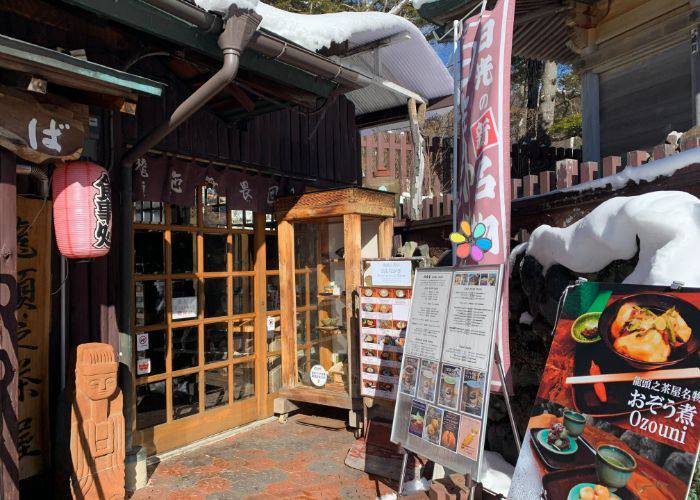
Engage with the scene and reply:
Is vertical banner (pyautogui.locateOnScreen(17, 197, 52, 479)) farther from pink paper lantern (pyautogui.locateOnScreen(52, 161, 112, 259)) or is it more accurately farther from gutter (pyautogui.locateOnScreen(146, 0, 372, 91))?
gutter (pyautogui.locateOnScreen(146, 0, 372, 91))

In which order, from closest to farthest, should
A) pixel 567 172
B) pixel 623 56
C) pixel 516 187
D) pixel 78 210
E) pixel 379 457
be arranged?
pixel 78 210, pixel 567 172, pixel 379 457, pixel 516 187, pixel 623 56

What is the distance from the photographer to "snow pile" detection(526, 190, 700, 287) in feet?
8.82

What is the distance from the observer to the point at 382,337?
5.75 meters

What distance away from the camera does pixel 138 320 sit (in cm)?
527

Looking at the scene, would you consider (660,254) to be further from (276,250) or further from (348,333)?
(276,250)

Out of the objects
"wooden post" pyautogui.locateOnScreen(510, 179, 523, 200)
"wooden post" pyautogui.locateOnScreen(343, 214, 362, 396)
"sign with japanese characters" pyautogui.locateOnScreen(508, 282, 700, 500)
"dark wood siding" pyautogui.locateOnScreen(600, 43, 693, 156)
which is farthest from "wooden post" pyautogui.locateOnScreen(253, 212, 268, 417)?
"dark wood siding" pyautogui.locateOnScreen(600, 43, 693, 156)

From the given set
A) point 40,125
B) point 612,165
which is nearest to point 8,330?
point 40,125

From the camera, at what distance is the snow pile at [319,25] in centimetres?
456

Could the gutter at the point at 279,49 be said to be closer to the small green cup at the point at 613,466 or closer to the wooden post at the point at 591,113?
the small green cup at the point at 613,466

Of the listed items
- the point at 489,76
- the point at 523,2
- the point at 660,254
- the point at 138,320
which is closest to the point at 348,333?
the point at 138,320

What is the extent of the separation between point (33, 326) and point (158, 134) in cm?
199

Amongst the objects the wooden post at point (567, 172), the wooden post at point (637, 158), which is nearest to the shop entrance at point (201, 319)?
the wooden post at point (567, 172)

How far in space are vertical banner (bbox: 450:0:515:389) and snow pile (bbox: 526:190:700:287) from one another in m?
0.55

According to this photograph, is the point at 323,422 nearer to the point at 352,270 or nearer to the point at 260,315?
the point at 260,315
